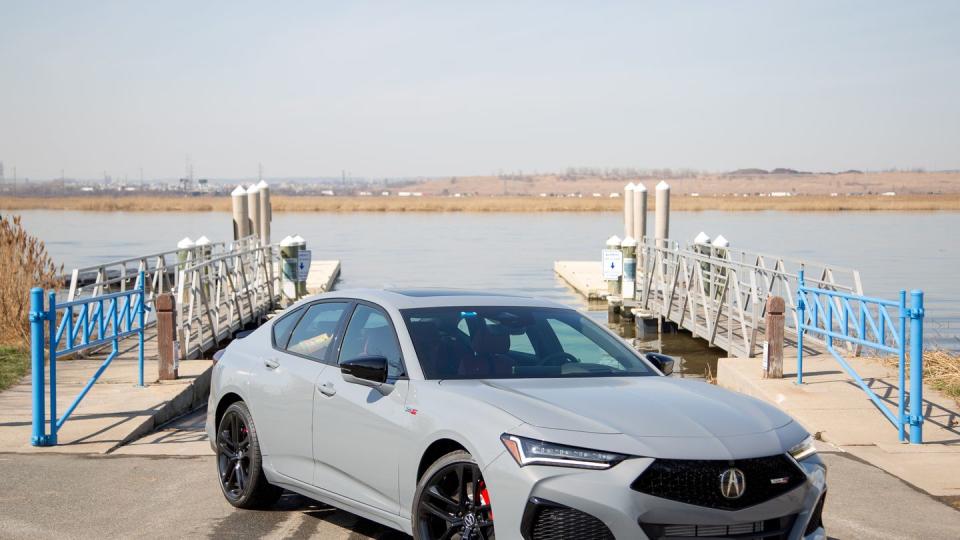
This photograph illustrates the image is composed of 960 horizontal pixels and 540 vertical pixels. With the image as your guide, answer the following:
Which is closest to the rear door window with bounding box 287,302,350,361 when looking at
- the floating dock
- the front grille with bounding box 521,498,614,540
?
the front grille with bounding box 521,498,614,540

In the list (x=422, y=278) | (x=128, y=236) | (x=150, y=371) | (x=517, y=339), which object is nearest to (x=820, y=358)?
(x=150, y=371)

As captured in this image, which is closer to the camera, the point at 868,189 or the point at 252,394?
the point at 252,394

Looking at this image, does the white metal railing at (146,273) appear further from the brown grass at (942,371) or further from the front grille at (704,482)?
the front grille at (704,482)

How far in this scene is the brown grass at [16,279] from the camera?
17.7 metres

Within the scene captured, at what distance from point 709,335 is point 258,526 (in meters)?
12.9

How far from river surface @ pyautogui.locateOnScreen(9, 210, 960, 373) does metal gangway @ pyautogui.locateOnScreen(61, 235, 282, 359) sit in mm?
6617

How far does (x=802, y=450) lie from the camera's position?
19.5 feet

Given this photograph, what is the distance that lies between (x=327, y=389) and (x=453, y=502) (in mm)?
1465

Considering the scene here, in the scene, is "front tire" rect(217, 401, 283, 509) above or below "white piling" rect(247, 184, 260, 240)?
below

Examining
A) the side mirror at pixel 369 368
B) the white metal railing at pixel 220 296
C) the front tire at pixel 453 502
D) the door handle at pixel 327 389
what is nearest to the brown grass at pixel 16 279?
the white metal railing at pixel 220 296

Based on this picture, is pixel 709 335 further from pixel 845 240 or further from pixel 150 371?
pixel 845 240

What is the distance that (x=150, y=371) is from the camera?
1422cm

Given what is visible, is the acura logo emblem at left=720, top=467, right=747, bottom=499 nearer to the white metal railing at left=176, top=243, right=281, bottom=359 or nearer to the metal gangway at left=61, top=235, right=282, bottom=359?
the metal gangway at left=61, top=235, right=282, bottom=359

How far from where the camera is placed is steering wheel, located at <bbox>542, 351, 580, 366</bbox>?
6.91 m
